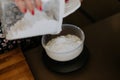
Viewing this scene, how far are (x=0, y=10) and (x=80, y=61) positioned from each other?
0.30m

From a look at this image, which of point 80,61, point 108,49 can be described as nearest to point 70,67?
point 80,61

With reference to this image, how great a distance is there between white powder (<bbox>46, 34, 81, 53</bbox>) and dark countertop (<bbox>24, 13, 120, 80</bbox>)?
2.9 inches

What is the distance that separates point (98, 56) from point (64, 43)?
128 mm

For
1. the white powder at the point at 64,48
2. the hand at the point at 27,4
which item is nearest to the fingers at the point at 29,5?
the hand at the point at 27,4

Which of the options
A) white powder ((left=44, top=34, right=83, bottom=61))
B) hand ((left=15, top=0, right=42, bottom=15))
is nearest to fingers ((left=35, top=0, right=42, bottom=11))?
hand ((left=15, top=0, right=42, bottom=15))

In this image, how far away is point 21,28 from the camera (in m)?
0.57

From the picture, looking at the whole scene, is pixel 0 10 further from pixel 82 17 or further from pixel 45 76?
pixel 82 17

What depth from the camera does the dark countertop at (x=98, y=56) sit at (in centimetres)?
72

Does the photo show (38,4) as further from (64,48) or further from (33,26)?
(64,48)

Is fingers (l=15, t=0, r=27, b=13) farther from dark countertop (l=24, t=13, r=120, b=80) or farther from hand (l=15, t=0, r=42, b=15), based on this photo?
dark countertop (l=24, t=13, r=120, b=80)

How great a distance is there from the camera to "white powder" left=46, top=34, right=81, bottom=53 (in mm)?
720

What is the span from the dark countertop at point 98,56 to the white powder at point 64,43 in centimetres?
7

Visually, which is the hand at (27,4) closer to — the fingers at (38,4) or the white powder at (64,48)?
the fingers at (38,4)

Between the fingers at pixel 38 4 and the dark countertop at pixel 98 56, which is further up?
the fingers at pixel 38 4
